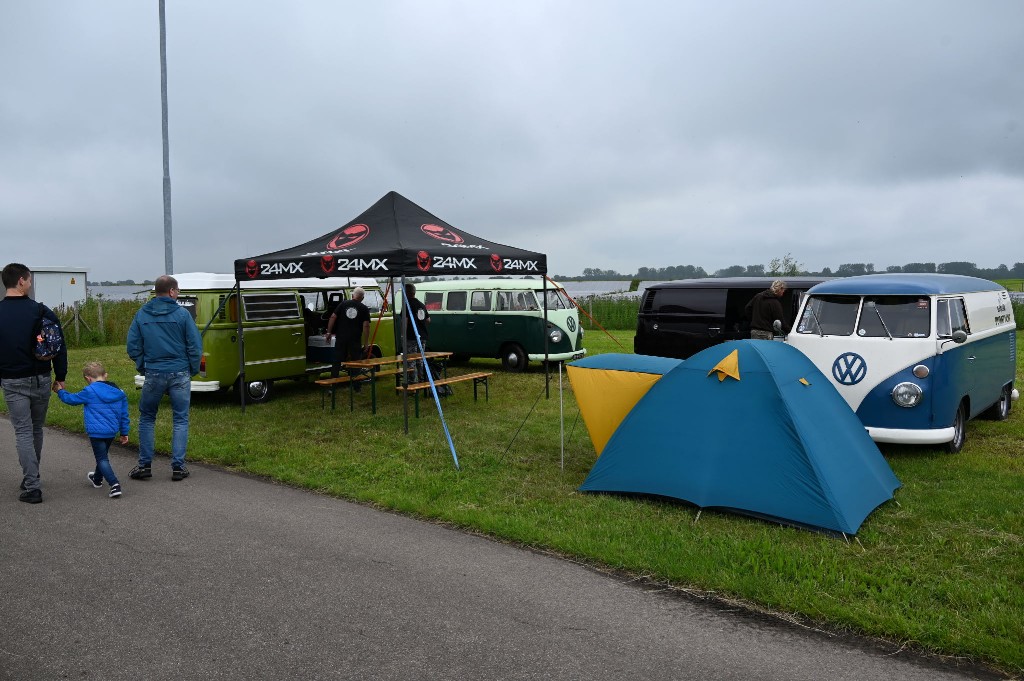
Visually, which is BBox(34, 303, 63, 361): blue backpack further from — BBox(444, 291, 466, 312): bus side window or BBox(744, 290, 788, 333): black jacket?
BBox(444, 291, 466, 312): bus side window

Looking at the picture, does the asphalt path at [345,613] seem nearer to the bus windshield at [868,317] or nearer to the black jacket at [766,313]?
the bus windshield at [868,317]

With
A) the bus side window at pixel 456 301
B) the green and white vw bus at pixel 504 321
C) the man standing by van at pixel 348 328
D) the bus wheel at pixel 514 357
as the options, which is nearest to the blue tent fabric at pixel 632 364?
A: the man standing by van at pixel 348 328

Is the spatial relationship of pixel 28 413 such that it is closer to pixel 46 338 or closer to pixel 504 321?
pixel 46 338

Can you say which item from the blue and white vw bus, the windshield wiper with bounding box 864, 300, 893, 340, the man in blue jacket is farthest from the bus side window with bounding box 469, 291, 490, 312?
the man in blue jacket

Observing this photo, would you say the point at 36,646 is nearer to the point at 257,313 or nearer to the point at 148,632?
the point at 148,632

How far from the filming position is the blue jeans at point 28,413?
677cm

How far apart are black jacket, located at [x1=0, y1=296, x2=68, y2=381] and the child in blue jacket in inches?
13.1

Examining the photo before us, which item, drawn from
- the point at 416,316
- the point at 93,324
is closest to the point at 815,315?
the point at 416,316

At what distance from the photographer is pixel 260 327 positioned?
489 inches

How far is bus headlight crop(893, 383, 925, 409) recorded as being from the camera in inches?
316

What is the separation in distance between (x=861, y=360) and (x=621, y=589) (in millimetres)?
4725

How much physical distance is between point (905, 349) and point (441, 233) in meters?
6.19

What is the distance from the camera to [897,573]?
5.09 m

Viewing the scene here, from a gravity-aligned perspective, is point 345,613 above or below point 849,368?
below
